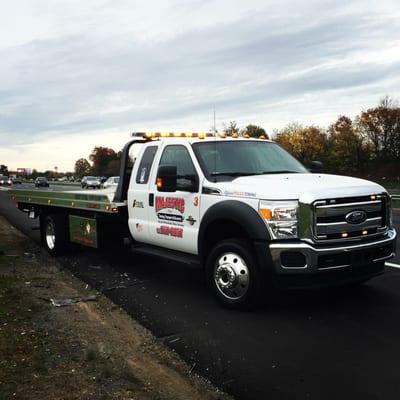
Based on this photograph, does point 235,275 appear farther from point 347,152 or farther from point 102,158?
point 102,158

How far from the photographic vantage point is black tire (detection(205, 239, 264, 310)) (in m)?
5.43

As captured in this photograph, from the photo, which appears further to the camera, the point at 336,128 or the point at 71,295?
the point at 336,128

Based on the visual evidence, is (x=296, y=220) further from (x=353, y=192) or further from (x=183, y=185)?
(x=183, y=185)

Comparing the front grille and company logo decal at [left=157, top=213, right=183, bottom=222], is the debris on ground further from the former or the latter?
the front grille

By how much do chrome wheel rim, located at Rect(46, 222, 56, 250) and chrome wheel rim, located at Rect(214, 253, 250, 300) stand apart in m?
4.84

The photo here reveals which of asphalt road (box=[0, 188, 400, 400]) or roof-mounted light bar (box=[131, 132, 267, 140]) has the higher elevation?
roof-mounted light bar (box=[131, 132, 267, 140])

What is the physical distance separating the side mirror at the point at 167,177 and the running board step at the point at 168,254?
91 centimetres

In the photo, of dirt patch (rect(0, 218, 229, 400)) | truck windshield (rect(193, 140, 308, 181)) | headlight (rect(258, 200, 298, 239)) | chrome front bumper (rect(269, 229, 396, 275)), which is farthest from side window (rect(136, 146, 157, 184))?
chrome front bumper (rect(269, 229, 396, 275))

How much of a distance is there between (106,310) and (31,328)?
3.46 feet

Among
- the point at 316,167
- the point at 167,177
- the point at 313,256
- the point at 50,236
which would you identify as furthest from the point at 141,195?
the point at 50,236

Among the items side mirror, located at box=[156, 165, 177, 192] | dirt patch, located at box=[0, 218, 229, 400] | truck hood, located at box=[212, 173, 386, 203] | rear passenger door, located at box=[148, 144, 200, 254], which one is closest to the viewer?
dirt patch, located at box=[0, 218, 229, 400]

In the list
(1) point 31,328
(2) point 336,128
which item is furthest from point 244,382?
(2) point 336,128

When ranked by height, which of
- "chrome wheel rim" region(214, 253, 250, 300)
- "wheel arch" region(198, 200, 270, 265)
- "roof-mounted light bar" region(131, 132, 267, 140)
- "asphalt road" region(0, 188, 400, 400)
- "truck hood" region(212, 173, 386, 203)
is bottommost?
"asphalt road" region(0, 188, 400, 400)

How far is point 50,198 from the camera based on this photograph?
9.77 m
